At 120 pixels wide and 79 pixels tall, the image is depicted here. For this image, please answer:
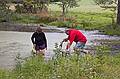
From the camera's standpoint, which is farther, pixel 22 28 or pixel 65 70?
pixel 22 28

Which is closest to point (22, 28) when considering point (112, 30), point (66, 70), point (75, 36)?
point (112, 30)

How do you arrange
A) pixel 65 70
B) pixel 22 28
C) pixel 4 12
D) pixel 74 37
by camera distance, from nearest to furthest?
pixel 65 70, pixel 74 37, pixel 22 28, pixel 4 12

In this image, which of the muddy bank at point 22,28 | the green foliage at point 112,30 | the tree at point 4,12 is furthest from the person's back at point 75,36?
the tree at point 4,12

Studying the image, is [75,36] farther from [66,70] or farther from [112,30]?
[112,30]

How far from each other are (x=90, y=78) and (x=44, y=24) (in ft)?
108

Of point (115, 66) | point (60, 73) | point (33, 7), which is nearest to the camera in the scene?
point (60, 73)

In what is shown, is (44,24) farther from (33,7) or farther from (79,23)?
(33,7)

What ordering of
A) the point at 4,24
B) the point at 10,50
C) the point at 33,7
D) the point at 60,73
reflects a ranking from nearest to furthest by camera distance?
the point at 60,73 → the point at 10,50 → the point at 4,24 → the point at 33,7

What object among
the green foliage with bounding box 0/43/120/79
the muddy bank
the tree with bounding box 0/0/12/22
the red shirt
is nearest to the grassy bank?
the green foliage with bounding box 0/43/120/79

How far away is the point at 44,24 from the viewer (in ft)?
146

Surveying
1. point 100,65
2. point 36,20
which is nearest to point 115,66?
point 100,65

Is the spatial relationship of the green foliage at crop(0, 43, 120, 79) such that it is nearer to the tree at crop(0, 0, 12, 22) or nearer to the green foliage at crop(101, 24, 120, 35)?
the green foliage at crop(101, 24, 120, 35)

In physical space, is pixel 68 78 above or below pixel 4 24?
above

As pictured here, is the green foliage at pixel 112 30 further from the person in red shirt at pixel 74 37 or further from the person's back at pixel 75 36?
the person's back at pixel 75 36
